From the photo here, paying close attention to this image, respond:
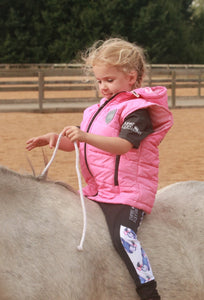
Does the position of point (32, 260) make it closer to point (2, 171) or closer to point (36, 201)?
point (36, 201)

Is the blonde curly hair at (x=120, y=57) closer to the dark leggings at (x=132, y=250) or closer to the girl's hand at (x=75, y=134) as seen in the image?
the girl's hand at (x=75, y=134)

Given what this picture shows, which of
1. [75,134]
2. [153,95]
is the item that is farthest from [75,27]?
[75,134]

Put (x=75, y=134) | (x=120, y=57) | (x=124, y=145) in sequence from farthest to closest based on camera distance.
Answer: (x=120, y=57)
(x=124, y=145)
(x=75, y=134)

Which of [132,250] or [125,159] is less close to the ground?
[125,159]

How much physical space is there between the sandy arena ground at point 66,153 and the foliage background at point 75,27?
2580 centimetres

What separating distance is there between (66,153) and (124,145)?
7.12 metres

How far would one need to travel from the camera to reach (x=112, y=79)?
7.45 feet

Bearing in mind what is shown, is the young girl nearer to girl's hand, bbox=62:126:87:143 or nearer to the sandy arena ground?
girl's hand, bbox=62:126:87:143

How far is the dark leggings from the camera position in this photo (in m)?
1.98

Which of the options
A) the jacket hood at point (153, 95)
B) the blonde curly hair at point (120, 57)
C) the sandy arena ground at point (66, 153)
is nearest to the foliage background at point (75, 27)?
the sandy arena ground at point (66, 153)

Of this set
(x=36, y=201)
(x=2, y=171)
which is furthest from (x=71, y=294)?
(x=2, y=171)

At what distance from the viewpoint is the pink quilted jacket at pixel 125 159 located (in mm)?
2100

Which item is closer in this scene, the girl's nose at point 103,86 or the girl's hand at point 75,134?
the girl's hand at point 75,134

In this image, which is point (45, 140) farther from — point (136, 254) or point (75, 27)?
point (75, 27)
